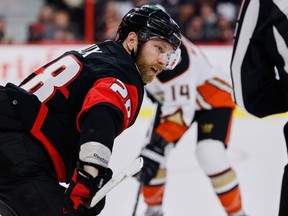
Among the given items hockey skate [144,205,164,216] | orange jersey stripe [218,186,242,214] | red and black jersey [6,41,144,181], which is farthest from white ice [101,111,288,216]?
red and black jersey [6,41,144,181]

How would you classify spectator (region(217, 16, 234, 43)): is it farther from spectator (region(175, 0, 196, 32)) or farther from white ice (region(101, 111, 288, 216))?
white ice (region(101, 111, 288, 216))

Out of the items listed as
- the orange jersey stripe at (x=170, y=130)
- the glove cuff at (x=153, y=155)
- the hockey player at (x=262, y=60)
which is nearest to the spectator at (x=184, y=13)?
the orange jersey stripe at (x=170, y=130)

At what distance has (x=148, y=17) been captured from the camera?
2225 mm

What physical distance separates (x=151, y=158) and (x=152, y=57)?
1.20 meters

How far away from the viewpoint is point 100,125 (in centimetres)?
190

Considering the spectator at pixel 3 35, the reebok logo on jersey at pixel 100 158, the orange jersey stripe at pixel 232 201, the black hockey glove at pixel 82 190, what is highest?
the reebok logo on jersey at pixel 100 158

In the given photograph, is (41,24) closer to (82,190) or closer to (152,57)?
(152,57)

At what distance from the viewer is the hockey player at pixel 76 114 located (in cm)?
192

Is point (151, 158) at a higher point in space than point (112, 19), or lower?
higher

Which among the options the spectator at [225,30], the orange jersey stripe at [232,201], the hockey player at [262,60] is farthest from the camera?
the spectator at [225,30]

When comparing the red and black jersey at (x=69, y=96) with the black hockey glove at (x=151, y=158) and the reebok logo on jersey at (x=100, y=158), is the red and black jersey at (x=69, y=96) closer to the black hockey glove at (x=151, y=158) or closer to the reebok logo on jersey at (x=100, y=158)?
the reebok logo on jersey at (x=100, y=158)

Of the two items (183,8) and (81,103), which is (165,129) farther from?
(183,8)

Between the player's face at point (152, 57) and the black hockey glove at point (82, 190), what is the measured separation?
0.41 metres

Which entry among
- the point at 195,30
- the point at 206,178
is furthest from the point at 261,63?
the point at 195,30
